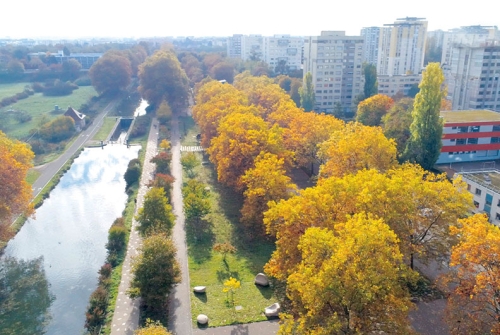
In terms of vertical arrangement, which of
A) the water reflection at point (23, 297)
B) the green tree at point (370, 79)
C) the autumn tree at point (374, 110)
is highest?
the green tree at point (370, 79)

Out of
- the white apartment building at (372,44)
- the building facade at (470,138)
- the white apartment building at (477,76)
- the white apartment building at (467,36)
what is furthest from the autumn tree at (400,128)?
the white apartment building at (372,44)

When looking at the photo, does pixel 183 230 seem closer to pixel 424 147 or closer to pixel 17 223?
pixel 17 223

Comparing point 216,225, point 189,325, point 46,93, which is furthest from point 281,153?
point 46,93

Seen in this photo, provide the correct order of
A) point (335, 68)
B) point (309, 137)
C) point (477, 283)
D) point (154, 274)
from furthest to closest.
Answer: point (335, 68), point (309, 137), point (154, 274), point (477, 283)

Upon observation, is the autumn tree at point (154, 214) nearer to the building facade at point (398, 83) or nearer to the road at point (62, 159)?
the road at point (62, 159)

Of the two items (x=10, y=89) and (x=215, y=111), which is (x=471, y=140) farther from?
(x=10, y=89)

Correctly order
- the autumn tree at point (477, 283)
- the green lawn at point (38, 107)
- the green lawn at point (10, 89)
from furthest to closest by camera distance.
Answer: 1. the green lawn at point (10, 89)
2. the green lawn at point (38, 107)
3. the autumn tree at point (477, 283)

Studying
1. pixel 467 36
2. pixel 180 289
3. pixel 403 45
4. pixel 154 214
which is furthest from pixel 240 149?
pixel 467 36
